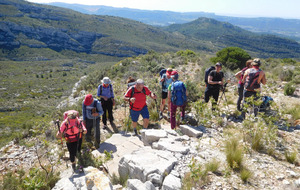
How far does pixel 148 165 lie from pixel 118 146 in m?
1.80

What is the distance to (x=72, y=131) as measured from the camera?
13.9 ft

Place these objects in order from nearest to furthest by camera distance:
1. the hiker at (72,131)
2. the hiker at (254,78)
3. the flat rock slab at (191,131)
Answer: the hiker at (72,131) → the flat rock slab at (191,131) → the hiker at (254,78)

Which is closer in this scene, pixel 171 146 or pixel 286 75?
pixel 171 146

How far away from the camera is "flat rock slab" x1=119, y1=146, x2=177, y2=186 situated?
3.20m

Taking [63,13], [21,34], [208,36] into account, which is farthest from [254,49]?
[21,34]

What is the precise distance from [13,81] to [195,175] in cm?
5897

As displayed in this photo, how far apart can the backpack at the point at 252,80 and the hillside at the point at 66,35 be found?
9732 centimetres

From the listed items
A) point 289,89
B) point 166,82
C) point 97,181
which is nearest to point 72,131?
point 97,181

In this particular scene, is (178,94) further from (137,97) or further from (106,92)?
(106,92)

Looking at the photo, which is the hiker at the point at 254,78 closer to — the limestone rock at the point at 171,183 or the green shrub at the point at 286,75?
the limestone rock at the point at 171,183

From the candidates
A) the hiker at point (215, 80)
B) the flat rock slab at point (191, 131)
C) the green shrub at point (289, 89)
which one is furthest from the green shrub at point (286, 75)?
the flat rock slab at point (191, 131)

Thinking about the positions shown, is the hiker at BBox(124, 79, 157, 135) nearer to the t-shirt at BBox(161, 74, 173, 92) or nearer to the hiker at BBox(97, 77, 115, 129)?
the hiker at BBox(97, 77, 115, 129)

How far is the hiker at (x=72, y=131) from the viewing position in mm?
4180

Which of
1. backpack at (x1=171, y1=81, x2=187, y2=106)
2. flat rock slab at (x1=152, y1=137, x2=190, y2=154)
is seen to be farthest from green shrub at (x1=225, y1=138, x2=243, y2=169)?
backpack at (x1=171, y1=81, x2=187, y2=106)
